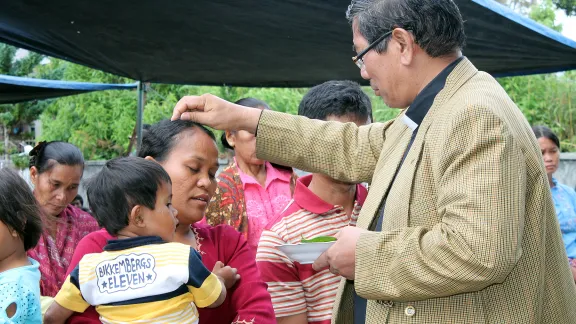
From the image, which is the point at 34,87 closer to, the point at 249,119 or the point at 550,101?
the point at 249,119

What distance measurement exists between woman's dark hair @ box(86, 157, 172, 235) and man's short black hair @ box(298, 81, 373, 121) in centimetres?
100

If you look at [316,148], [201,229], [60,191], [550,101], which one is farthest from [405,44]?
[550,101]

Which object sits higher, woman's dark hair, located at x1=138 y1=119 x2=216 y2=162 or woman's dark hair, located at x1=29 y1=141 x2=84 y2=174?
woman's dark hair, located at x1=138 y1=119 x2=216 y2=162

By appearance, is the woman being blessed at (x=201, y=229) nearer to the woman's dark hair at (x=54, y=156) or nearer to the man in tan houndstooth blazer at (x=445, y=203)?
the man in tan houndstooth blazer at (x=445, y=203)

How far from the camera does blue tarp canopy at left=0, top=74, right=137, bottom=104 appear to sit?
25.3 ft

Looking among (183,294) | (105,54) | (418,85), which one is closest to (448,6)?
(418,85)

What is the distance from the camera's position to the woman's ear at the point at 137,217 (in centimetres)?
235

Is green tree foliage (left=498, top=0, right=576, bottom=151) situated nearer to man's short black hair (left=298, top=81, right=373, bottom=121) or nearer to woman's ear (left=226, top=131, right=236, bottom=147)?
woman's ear (left=226, top=131, right=236, bottom=147)

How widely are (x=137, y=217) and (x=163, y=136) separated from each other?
16.7 inches

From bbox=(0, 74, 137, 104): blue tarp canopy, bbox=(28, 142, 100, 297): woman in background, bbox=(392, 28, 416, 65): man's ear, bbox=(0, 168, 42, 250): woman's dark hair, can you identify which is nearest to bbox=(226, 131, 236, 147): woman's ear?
bbox=(28, 142, 100, 297): woman in background

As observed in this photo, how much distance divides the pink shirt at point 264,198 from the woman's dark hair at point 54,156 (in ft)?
3.70

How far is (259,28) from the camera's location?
181 inches

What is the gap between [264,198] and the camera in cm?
406

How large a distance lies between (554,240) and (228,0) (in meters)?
2.56
